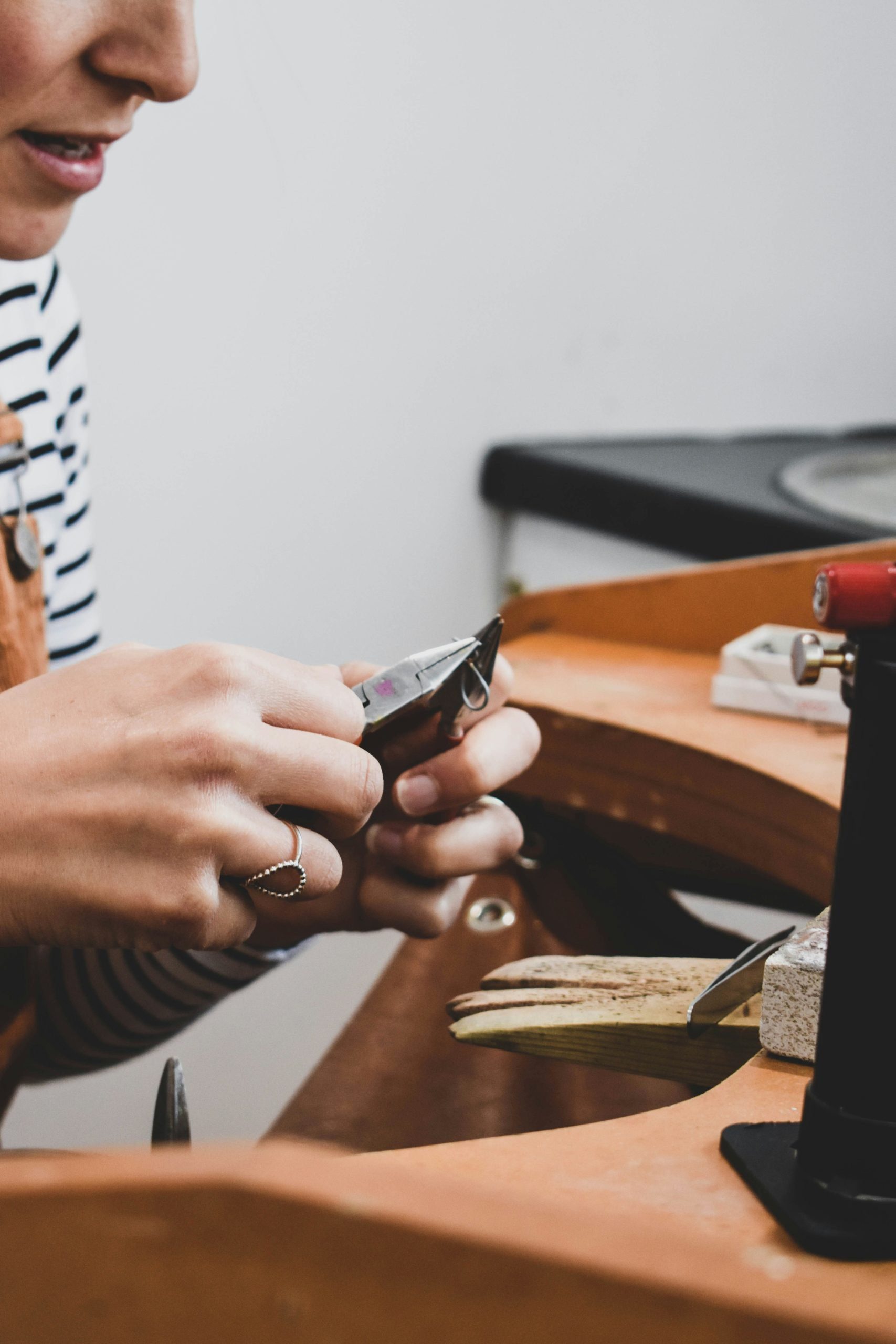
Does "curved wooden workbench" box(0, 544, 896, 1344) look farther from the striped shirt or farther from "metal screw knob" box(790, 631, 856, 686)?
the striped shirt

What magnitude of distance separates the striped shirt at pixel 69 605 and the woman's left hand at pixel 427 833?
9 cm

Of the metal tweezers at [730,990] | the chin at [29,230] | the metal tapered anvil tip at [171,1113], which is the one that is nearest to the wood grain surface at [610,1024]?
the metal tweezers at [730,990]

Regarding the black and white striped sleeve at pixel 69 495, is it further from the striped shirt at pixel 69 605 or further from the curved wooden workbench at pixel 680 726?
the curved wooden workbench at pixel 680 726

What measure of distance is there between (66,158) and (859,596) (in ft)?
1.80

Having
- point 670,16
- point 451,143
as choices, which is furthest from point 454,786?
point 670,16

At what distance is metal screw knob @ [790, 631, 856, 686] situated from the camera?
379mm

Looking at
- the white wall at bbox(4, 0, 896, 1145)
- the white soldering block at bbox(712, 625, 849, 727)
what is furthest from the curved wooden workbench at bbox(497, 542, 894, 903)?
the white wall at bbox(4, 0, 896, 1145)

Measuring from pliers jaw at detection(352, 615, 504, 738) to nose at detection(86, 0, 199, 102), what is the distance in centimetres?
34

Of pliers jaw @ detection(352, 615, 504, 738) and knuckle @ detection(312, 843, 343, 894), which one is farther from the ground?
pliers jaw @ detection(352, 615, 504, 738)

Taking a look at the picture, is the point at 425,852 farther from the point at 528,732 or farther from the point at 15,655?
the point at 15,655

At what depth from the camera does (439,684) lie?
0.59m

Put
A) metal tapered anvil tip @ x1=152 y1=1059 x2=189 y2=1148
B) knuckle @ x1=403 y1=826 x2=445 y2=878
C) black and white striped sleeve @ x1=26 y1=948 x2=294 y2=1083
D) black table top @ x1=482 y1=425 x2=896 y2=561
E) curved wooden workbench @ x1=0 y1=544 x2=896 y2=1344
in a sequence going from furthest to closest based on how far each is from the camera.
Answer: black table top @ x1=482 y1=425 x2=896 y2=561, black and white striped sleeve @ x1=26 y1=948 x2=294 y2=1083, knuckle @ x1=403 y1=826 x2=445 y2=878, metal tapered anvil tip @ x1=152 y1=1059 x2=189 y2=1148, curved wooden workbench @ x1=0 y1=544 x2=896 y2=1344

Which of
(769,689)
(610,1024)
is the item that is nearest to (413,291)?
(769,689)

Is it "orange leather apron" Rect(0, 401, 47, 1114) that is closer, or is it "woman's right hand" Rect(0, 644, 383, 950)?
"woman's right hand" Rect(0, 644, 383, 950)
